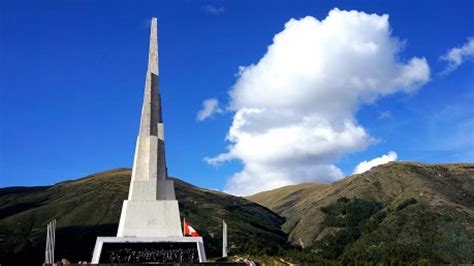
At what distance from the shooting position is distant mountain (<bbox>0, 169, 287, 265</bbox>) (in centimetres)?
13012

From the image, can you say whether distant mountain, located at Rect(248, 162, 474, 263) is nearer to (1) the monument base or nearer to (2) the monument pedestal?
(2) the monument pedestal

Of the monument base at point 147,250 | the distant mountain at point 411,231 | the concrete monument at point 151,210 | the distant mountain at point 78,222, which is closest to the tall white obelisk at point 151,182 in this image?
the concrete monument at point 151,210

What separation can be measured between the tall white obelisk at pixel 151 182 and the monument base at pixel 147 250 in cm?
148

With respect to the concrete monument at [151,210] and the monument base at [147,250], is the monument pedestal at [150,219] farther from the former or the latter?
the monument base at [147,250]

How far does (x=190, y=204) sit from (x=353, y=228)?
5512 centimetres

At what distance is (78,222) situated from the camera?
14762 centimetres

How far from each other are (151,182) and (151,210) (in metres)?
2.17

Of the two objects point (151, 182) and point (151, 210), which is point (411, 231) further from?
point (151, 210)

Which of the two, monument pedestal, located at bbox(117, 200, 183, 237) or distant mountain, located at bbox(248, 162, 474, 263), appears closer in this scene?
monument pedestal, located at bbox(117, 200, 183, 237)

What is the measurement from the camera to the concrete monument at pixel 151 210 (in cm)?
3716

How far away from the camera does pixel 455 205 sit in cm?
17138

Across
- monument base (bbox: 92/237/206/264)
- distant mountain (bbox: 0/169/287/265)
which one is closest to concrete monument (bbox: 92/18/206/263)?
monument base (bbox: 92/237/206/264)

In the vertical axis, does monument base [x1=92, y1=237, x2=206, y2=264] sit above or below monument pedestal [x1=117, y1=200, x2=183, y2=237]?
below

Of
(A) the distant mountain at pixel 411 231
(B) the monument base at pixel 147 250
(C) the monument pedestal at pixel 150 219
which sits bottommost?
(B) the monument base at pixel 147 250
